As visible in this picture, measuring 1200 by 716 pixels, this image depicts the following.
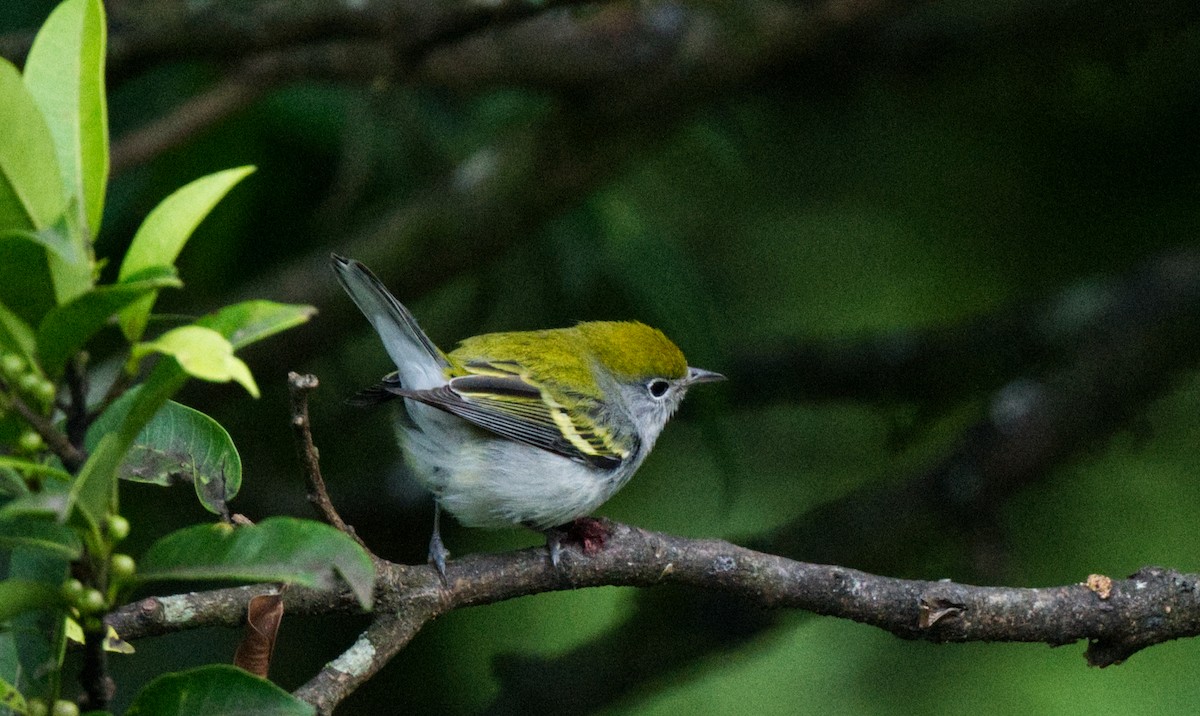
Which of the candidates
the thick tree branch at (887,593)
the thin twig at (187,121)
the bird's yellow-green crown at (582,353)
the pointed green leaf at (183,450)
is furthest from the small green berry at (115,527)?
the thin twig at (187,121)

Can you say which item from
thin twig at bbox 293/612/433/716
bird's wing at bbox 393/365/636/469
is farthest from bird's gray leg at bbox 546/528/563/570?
bird's wing at bbox 393/365/636/469

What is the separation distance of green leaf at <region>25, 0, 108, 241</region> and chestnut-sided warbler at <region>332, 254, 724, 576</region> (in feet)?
4.86

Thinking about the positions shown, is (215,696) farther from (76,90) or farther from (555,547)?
(555,547)

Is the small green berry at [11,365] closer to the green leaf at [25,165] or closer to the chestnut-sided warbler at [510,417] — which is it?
the green leaf at [25,165]

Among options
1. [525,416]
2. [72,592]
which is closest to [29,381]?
[72,592]

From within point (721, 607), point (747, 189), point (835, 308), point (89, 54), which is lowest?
point (721, 607)

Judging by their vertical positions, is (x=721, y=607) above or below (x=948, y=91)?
below

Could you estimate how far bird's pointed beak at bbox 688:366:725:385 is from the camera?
3971mm

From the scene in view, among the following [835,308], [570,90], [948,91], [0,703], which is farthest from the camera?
[835,308]

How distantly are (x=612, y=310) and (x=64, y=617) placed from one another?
3.59 m

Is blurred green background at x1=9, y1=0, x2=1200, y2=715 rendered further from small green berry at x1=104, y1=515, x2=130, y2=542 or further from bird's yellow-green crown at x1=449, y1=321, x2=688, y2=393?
small green berry at x1=104, y1=515, x2=130, y2=542

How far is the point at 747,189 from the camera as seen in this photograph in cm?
511

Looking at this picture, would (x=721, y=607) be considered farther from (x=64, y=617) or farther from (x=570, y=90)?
(x=64, y=617)

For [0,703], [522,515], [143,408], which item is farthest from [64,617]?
[522,515]
